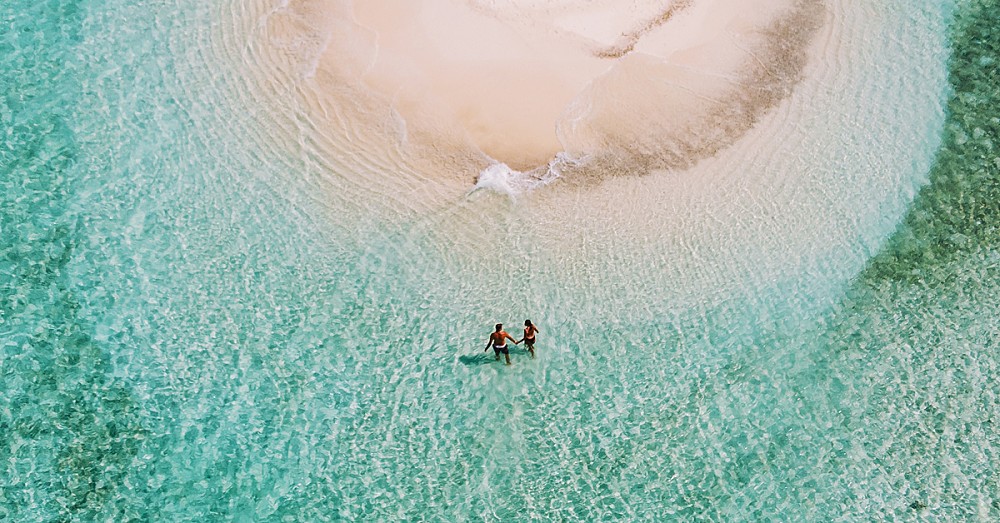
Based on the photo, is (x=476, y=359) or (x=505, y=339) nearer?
(x=505, y=339)

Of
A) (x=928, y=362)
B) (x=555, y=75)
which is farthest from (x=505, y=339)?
(x=928, y=362)

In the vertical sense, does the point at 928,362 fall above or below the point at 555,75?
below

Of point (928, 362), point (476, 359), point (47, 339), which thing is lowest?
point (928, 362)

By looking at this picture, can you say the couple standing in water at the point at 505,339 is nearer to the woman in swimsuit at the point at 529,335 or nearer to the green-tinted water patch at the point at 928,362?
the woman in swimsuit at the point at 529,335

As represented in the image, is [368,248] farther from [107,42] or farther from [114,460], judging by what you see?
[107,42]

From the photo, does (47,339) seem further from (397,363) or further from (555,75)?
(555,75)

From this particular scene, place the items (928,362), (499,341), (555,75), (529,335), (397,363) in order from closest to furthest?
1. (499,341)
2. (529,335)
3. (397,363)
4. (928,362)
5. (555,75)

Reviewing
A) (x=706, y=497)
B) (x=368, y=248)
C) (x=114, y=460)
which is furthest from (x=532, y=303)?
(x=114, y=460)
